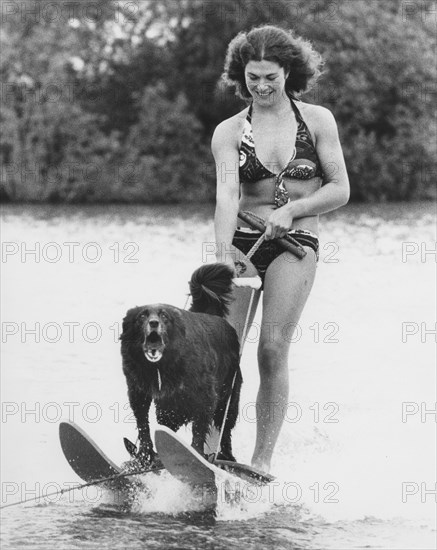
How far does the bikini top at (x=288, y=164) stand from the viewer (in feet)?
21.4

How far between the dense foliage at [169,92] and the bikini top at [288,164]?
92.9 ft

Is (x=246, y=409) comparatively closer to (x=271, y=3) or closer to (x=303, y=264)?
(x=303, y=264)

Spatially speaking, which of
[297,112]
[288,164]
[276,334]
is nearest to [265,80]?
[297,112]

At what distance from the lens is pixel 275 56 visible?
635 cm

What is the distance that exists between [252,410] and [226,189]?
2.75 meters

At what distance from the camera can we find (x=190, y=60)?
38.0 meters

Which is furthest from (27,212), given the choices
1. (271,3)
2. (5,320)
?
(5,320)

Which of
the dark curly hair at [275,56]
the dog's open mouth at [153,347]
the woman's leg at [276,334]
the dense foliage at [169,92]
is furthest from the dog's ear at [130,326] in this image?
the dense foliage at [169,92]

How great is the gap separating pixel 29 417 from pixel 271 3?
29.4 m

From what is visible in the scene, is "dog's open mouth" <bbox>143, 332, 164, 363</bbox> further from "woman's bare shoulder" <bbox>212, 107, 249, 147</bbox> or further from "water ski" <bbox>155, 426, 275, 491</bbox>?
"woman's bare shoulder" <bbox>212, 107, 249, 147</bbox>

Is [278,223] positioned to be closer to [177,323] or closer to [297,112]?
[297,112]

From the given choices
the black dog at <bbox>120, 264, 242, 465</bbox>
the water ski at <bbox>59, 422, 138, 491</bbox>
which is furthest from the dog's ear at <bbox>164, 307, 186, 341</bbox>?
the water ski at <bbox>59, 422, 138, 491</bbox>

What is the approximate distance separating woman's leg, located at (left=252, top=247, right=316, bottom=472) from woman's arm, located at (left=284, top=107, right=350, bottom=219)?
9.8 inches

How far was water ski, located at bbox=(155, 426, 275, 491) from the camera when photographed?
585 cm
